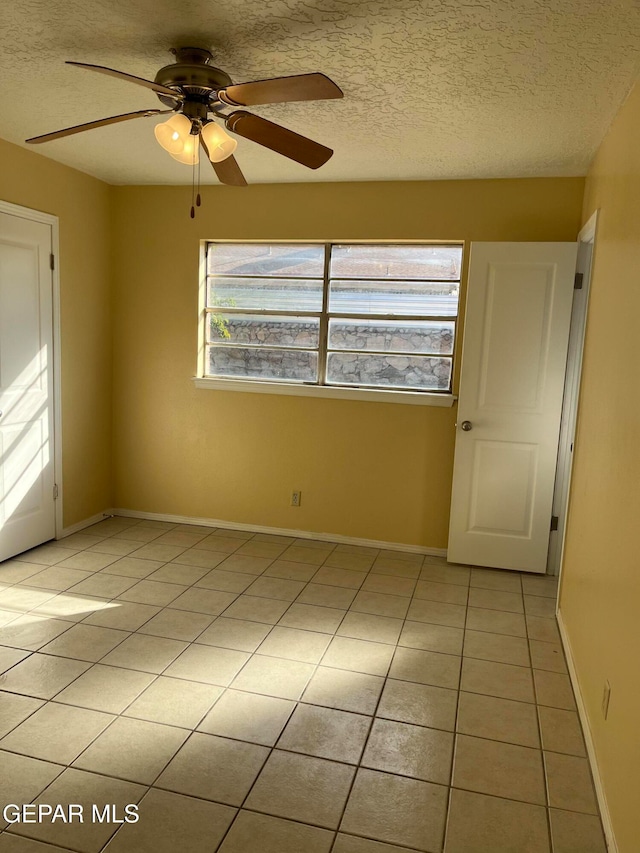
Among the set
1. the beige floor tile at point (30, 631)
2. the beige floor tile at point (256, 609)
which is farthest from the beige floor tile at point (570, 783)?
the beige floor tile at point (30, 631)

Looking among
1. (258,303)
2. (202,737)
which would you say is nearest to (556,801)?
(202,737)

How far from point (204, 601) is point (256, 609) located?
1.00ft

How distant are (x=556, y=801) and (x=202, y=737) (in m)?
1.25

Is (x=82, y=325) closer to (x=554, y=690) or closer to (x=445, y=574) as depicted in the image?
(x=445, y=574)

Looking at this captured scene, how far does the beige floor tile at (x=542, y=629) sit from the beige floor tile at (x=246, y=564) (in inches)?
63.7

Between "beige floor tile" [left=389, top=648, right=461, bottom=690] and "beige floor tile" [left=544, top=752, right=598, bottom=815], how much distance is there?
534 mm

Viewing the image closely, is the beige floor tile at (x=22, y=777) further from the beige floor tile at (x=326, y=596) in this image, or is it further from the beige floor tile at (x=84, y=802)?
the beige floor tile at (x=326, y=596)

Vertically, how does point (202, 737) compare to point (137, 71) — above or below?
below

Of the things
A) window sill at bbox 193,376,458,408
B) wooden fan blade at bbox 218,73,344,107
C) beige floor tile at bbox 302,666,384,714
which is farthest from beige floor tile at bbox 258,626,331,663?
wooden fan blade at bbox 218,73,344,107

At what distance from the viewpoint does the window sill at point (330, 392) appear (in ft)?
14.0

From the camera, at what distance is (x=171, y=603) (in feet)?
11.2

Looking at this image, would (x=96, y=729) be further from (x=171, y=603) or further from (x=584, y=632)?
(x=584, y=632)

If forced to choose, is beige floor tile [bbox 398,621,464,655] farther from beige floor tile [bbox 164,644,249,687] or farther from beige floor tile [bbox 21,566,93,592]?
beige floor tile [bbox 21,566,93,592]

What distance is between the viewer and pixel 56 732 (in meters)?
2.30
